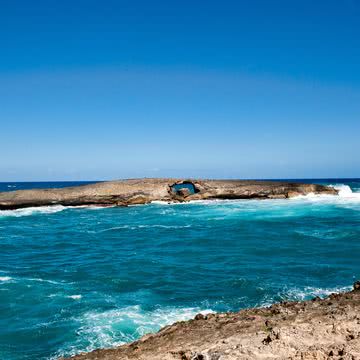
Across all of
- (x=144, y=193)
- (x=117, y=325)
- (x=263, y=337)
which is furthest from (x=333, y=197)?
(x=263, y=337)

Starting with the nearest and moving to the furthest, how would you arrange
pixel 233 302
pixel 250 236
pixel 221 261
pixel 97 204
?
pixel 233 302 → pixel 221 261 → pixel 250 236 → pixel 97 204

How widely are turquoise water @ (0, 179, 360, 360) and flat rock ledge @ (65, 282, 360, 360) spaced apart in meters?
2.44

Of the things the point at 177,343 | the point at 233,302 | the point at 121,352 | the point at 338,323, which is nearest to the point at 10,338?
the point at 121,352

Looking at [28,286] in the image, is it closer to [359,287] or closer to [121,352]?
Answer: [121,352]

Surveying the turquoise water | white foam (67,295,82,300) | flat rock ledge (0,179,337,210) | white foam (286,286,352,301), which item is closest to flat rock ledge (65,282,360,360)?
the turquoise water

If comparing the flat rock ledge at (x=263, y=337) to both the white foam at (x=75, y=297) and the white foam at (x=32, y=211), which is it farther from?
the white foam at (x=32, y=211)

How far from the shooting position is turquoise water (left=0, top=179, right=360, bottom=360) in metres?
10.9

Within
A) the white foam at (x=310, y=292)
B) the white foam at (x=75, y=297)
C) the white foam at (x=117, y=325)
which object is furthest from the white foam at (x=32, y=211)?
the white foam at (x=310, y=292)

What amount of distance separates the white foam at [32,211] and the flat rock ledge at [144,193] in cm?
60

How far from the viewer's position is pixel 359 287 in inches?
411

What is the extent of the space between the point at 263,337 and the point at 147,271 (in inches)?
411

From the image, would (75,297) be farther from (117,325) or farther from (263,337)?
(263,337)

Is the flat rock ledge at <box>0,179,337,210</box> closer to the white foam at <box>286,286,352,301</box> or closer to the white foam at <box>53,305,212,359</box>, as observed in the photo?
the white foam at <box>286,286,352,301</box>

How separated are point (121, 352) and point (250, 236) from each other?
1790 cm
